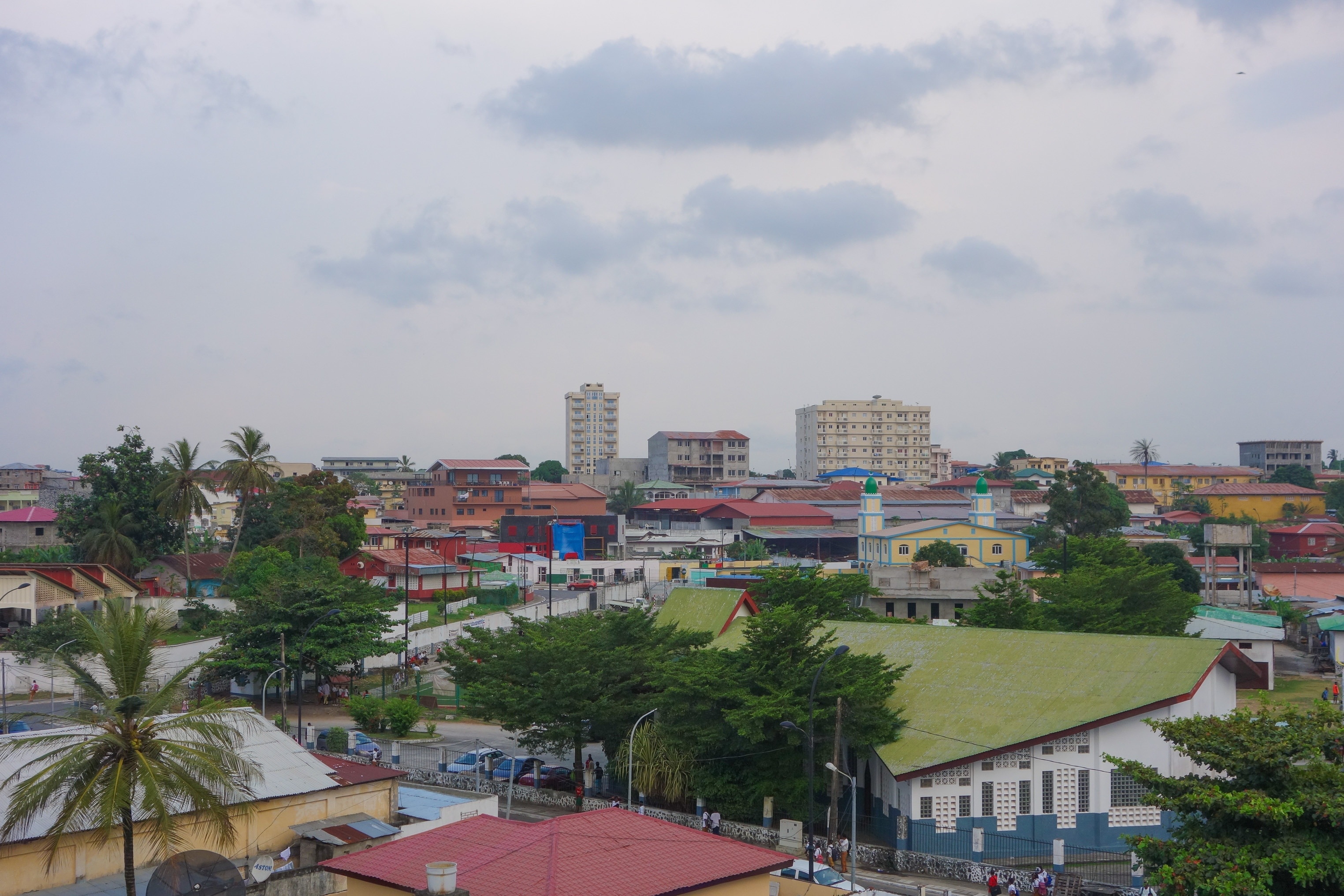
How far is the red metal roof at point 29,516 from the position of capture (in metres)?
102

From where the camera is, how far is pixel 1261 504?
521ft

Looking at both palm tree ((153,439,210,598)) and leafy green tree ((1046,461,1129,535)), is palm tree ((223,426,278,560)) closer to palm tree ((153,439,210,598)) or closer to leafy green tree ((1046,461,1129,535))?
palm tree ((153,439,210,598))

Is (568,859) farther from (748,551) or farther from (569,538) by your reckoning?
(748,551)

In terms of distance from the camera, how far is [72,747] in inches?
772

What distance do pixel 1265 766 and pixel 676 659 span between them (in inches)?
947

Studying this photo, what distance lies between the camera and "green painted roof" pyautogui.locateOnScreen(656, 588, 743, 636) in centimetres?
4853

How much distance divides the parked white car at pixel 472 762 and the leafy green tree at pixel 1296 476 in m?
164

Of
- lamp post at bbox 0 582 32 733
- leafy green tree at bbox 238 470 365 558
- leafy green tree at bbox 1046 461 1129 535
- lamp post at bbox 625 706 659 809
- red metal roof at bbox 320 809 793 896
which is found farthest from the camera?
leafy green tree at bbox 1046 461 1129 535

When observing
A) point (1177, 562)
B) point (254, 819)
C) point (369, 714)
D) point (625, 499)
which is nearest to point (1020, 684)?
point (254, 819)

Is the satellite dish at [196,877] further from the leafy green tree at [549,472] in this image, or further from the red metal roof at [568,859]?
the leafy green tree at [549,472]

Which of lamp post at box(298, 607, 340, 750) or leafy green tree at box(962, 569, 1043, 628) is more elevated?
leafy green tree at box(962, 569, 1043, 628)

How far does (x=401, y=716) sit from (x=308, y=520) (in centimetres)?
4183

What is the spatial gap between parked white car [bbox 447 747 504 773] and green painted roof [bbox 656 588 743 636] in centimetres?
898

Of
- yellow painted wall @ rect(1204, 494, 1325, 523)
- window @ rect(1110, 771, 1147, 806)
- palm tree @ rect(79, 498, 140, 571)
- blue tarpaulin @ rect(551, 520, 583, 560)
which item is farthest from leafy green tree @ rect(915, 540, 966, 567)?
yellow painted wall @ rect(1204, 494, 1325, 523)
